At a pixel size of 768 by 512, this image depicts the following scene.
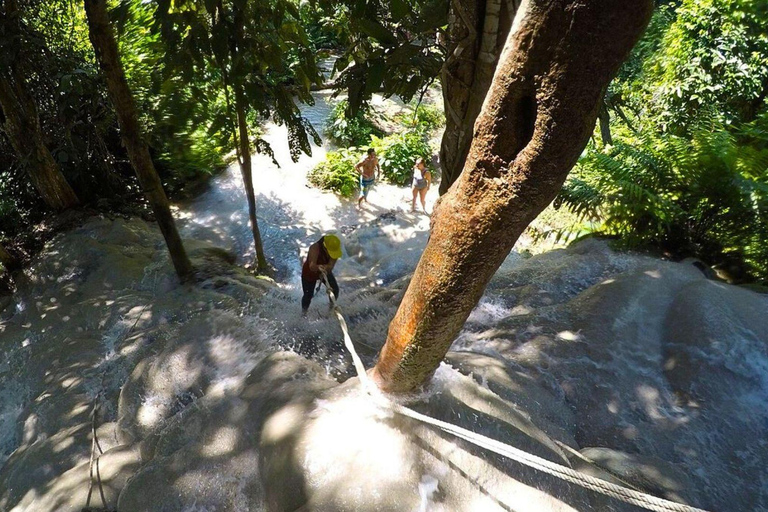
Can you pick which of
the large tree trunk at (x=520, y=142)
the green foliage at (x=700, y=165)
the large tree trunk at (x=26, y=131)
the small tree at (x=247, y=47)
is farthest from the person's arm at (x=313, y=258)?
the large tree trunk at (x=26, y=131)

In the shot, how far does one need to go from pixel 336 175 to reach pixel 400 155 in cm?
157

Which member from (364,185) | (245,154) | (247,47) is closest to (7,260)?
(245,154)

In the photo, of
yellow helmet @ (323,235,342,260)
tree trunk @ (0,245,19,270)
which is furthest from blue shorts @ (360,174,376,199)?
tree trunk @ (0,245,19,270)

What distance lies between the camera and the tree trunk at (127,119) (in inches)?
152

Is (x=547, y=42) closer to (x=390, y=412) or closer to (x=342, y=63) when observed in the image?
(x=390, y=412)

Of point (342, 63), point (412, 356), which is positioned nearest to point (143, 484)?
point (412, 356)

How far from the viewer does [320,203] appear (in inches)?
349

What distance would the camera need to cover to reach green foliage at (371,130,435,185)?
9438mm

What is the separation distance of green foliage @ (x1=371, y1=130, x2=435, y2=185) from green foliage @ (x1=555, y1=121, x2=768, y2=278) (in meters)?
4.38

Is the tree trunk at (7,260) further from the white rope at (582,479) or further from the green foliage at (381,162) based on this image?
the white rope at (582,479)

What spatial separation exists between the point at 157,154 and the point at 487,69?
7519mm

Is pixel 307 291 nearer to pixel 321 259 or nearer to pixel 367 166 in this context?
pixel 321 259

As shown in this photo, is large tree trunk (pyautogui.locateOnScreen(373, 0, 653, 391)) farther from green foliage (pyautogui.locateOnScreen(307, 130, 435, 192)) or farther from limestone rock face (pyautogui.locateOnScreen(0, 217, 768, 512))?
green foliage (pyautogui.locateOnScreen(307, 130, 435, 192))

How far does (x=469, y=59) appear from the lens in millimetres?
2342
